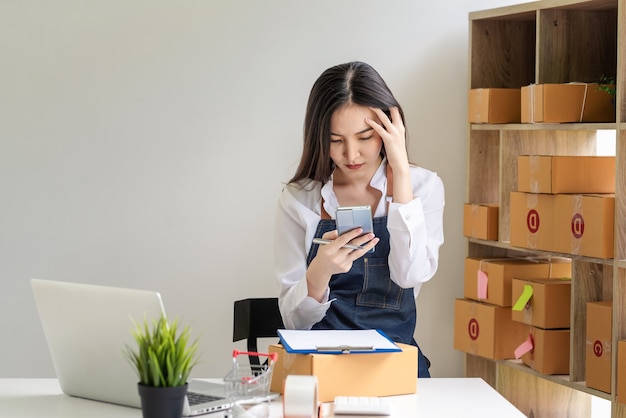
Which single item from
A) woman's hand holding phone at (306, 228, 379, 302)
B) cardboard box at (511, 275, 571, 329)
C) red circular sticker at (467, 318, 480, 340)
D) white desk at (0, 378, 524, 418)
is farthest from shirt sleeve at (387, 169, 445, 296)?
red circular sticker at (467, 318, 480, 340)

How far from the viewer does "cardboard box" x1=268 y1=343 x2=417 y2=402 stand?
6.64 ft

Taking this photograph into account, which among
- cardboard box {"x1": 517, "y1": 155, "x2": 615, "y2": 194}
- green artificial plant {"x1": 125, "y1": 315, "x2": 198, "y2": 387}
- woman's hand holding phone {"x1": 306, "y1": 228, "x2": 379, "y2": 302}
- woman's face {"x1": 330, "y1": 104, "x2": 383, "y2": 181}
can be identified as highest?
woman's face {"x1": 330, "y1": 104, "x2": 383, "y2": 181}

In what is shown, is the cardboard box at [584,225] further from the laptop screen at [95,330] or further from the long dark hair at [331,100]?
the laptop screen at [95,330]

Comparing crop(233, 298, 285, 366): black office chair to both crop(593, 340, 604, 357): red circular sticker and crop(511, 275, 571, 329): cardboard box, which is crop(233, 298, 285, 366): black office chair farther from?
crop(593, 340, 604, 357): red circular sticker

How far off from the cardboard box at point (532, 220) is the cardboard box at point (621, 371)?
1.59 feet

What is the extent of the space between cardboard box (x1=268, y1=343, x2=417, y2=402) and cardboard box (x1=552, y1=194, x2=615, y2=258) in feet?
3.83

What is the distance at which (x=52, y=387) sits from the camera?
2197mm

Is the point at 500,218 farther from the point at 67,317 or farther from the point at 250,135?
the point at 67,317

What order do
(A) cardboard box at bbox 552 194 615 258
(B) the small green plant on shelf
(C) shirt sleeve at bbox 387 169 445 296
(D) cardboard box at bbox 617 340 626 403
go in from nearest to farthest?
(C) shirt sleeve at bbox 387 169 445 296 < (D) cardboard box at bbox 617 340 626 403 < (A) cardboard box at bbox 552 194 615 258 < (B) the small green plant on shelf

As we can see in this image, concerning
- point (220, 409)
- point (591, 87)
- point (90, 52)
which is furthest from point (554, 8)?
point (220, 409)

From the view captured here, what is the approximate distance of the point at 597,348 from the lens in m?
3.06

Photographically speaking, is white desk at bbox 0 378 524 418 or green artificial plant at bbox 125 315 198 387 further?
white desk at bbox 0 378 524 418

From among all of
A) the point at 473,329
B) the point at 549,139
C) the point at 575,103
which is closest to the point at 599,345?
the point at 473,329

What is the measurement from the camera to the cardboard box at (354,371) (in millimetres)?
2025
